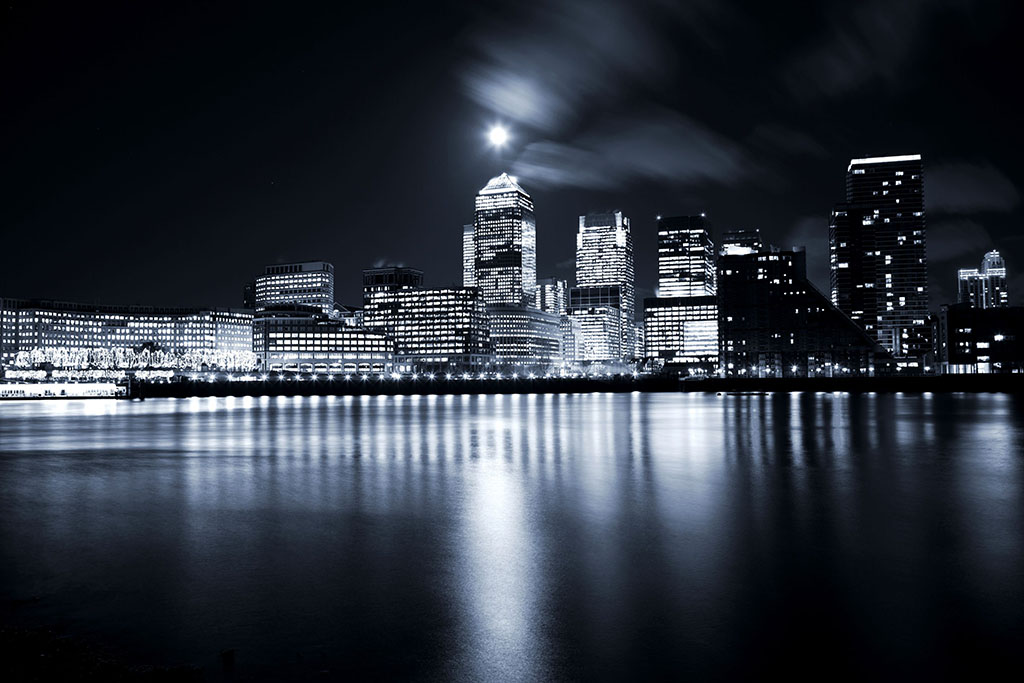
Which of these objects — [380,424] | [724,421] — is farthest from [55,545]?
[724,421]

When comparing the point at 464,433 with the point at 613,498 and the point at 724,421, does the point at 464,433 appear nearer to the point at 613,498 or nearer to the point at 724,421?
the point at 724,421

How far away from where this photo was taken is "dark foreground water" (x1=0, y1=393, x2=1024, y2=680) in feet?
24.8

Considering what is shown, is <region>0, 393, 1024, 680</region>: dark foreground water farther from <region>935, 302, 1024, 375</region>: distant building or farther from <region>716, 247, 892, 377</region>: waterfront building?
<region>935, 302, 1024, 375</region>: distant building

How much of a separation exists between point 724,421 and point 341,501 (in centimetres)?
3597

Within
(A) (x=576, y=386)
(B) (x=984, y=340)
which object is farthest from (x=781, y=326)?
(B) (x=984, y=340)

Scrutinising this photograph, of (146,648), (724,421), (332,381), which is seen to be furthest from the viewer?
(332,381)

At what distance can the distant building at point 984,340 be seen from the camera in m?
162

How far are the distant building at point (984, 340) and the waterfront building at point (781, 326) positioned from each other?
2876 cm

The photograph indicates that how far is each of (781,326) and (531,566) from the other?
5861 inches

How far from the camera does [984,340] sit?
166m

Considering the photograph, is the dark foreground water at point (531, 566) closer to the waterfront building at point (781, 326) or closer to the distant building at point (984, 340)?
the waterfront building at point (781, 326)

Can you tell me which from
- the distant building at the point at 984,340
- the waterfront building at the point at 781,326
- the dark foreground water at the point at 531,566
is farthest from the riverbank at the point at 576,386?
the dark foreground water at the point at 531,566

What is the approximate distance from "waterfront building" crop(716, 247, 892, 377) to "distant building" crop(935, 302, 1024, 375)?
28.8m

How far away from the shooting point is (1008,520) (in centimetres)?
1476
